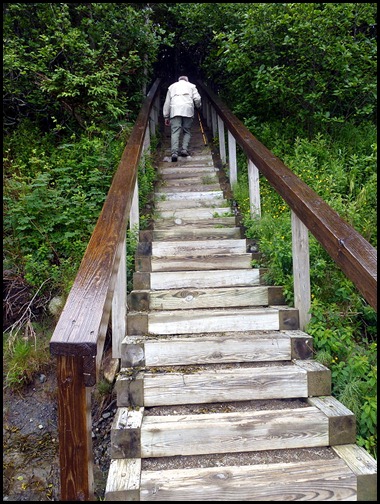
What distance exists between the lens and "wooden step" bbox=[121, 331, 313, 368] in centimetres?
225

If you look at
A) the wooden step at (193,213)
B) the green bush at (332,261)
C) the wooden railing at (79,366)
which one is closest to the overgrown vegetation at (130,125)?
the green bush at (332,261)

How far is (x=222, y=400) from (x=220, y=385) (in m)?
0.09

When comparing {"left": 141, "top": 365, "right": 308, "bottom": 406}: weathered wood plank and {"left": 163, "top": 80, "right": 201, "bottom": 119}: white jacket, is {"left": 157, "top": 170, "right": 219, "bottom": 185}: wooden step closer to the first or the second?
{"left": 163, "top": 80, "right": 201, "bottom": 119}: white jacket

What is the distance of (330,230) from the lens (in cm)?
200

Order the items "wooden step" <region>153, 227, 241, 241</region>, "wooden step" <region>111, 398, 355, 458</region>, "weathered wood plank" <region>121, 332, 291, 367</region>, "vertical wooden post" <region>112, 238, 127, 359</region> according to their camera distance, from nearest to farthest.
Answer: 1. "wooden step" <region>111, 398, 355, 458</region>
2. "weathered wood plank" <region>121, 332, 291, 367</region>
3. "vertical wooden post" <region>112, 238, 127, 359</region>
4. "wooden step" <region>153, 227, 241, 241</region>

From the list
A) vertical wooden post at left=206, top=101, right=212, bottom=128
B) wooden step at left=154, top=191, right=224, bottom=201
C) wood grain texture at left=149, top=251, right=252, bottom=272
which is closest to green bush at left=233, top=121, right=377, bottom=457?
wood grain texture at left=149, top=251, right=252, bottom=272

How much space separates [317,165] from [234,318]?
2.97m

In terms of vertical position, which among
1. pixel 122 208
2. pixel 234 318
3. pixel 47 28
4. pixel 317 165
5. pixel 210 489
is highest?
pixel 47 28

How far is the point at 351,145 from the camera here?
5.15 metres

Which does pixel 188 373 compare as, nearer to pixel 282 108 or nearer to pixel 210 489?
pixel 210 489

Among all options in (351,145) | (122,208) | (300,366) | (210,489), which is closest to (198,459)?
(210,489)

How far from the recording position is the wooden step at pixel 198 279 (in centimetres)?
292

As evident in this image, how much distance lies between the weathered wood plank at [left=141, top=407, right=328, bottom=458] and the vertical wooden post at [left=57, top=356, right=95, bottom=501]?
70cm

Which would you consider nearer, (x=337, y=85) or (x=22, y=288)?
(x=22, y=288)
